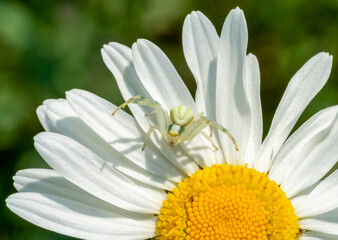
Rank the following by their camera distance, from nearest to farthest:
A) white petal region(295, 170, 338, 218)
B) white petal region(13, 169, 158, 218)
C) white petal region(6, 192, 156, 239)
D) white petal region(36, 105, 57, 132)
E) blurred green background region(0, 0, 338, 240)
→ white petal region(6, 192, 156, 239) < white petal region(295, 170, 338, 218) < white petal region(13, 169, 158, 218) < white petal region(36, 105, 57, 132) < blurred green background region(0, 0, 338, 240)

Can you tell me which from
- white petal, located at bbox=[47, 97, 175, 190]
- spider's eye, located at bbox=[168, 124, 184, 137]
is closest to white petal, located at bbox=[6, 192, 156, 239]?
white petal, located at bbox=[47, 97, 175, 190]

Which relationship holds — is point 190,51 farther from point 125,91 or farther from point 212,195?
point 212,195

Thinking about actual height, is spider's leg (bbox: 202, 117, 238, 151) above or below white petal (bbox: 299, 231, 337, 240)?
above

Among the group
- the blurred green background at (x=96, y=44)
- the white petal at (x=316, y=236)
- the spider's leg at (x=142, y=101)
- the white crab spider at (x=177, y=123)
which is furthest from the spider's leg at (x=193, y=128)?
the blurred green background at (x=96, y=44)

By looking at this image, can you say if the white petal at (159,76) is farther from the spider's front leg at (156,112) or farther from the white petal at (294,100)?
the white petal at (294,100)

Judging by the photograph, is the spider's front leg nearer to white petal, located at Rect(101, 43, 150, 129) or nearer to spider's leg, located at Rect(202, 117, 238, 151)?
white petal, located at Rect(101, 43, 150, 129)

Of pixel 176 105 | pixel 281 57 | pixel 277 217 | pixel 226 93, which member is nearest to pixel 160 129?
pixel 176 105

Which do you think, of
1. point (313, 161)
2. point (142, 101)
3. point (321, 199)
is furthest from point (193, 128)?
point (321, 199)
